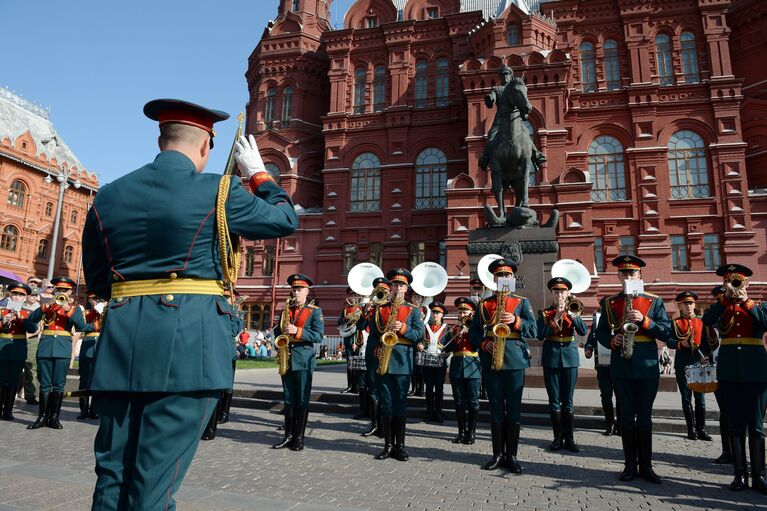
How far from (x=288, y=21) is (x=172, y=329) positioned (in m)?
39.3

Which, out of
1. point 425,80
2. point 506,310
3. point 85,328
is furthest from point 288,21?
A: point 506,310

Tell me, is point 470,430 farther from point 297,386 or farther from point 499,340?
point 297,386

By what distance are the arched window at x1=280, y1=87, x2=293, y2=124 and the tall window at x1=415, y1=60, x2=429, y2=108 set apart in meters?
9.11

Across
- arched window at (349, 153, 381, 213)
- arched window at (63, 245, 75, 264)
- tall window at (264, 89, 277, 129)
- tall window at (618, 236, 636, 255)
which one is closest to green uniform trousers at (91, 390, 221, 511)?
tall window at (618, 236, 636, 255)

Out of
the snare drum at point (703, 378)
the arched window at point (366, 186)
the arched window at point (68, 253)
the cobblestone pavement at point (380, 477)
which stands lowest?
the cobblestone pavement at point (380, 477)

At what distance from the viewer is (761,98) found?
1155 inches

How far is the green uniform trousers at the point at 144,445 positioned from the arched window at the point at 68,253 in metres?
48.5

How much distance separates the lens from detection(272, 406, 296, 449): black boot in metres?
6.83

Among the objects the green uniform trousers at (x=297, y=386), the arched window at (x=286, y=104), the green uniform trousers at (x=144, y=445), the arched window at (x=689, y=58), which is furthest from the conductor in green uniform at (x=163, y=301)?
the arched window at (x=286, y=104)

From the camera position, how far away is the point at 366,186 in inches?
1314

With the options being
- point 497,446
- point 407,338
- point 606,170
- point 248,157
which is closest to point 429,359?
point 407,338

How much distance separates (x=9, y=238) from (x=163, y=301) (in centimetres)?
4607

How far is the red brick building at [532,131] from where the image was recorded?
89.8 feet

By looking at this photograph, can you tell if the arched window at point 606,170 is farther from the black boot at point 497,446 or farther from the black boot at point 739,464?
the black boot at point 497,446
